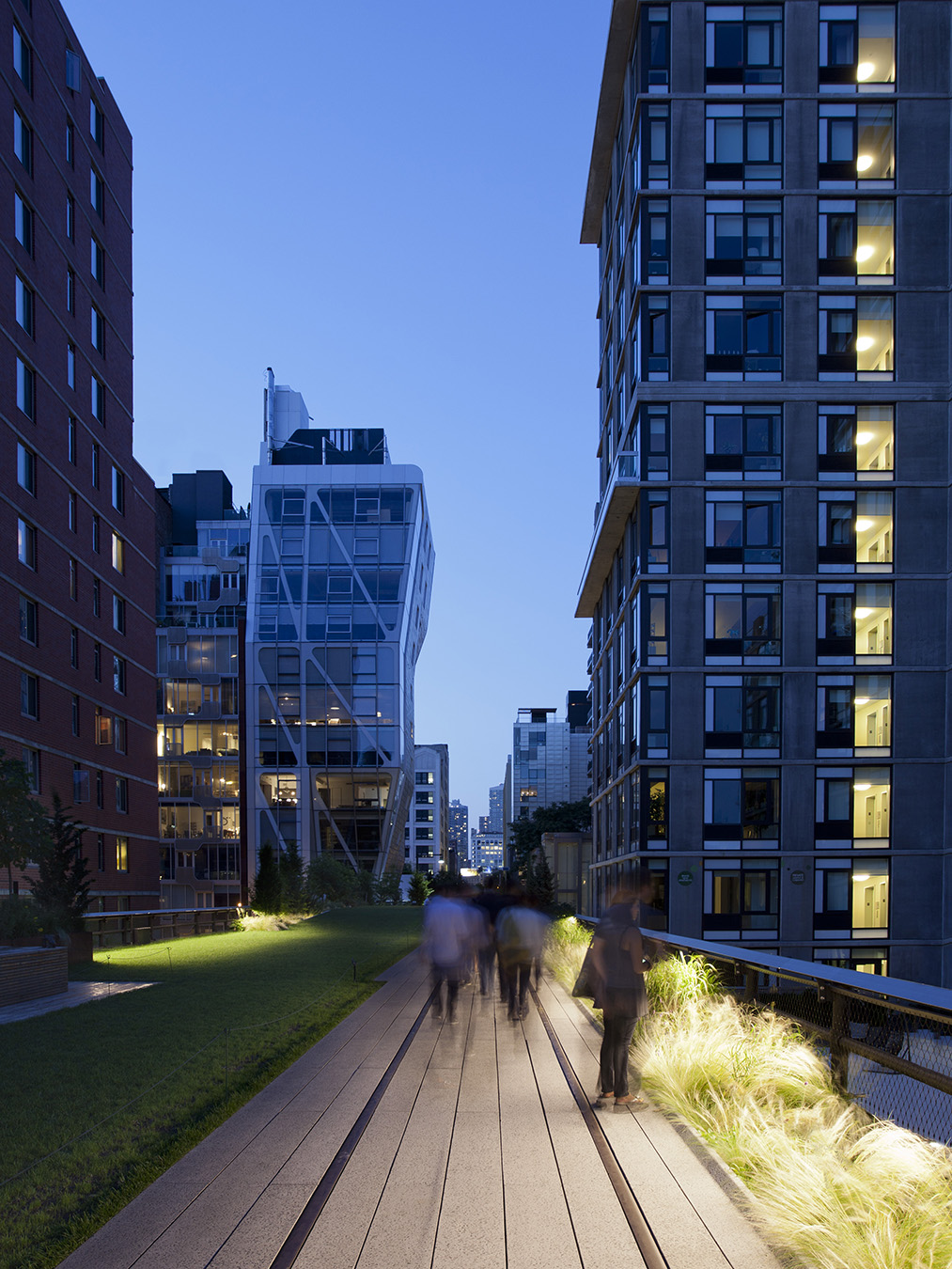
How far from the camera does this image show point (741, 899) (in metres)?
37.3

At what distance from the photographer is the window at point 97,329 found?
44.3 metres

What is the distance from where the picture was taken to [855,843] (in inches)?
1483

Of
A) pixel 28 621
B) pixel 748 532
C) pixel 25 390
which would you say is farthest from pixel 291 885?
pixel 748 532

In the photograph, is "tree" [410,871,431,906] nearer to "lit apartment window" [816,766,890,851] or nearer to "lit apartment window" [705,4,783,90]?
"lit apartment window" [816,766,890,851]

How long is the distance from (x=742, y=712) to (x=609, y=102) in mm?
27826

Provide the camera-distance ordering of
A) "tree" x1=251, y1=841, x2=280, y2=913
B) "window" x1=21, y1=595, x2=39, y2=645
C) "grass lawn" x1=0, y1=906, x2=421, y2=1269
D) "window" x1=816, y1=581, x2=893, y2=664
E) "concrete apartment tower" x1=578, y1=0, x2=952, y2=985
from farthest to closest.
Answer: "tree" x1=251, y1=841, x2=280, y2=913, "window" x1=816, y1=581, x2=893, y2=664, "concrete apartment tower" x1=578, y1=0, x2=952, y2=985, "window" x1=21, y1=595, x2=39, y2=645, "grass lawn" x1=0, y1=906, x2=421, y2=1269

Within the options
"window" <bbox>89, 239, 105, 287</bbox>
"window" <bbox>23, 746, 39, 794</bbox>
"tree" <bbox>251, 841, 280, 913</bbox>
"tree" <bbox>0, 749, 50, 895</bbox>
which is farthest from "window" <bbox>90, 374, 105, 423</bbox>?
"tree" <bbox>0, 749, 50, 895</bbox>

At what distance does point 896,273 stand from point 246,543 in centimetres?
6462

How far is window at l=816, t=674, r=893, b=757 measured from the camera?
38.1 m

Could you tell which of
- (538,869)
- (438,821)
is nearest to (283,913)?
(538,869)

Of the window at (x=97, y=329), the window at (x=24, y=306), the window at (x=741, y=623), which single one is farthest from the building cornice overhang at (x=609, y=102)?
the window at (x=24, y=306)

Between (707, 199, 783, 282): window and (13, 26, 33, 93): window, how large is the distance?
2515cm

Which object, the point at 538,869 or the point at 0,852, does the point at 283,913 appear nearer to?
the point at 0,852

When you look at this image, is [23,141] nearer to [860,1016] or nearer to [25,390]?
[25,390]
